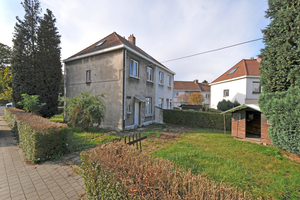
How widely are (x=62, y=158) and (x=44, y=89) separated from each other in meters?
10.5

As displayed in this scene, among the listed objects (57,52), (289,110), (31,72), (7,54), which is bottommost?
(289,110)

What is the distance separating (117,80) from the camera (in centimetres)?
959

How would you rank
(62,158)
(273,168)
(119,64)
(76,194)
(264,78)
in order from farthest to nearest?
(119,64) < (264,78) < (62,158) < (273,168) < (76,194)

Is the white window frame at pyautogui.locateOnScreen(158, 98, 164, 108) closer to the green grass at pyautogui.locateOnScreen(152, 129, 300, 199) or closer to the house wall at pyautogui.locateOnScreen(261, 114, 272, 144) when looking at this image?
the green grass at pyautogui.locateOnScreen(152, 129, 300, 199)

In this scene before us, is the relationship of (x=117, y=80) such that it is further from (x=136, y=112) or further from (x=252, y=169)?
(x=252, y=169)

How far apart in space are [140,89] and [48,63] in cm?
949

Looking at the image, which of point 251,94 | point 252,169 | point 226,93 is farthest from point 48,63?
point 251,94

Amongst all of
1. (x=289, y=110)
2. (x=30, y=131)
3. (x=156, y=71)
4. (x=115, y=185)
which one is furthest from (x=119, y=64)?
(x=289, y=110)

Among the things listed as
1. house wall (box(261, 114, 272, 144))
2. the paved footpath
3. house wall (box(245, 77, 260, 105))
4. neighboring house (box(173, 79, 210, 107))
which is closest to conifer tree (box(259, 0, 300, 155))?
house wall (box(261, 114, 272, 144))

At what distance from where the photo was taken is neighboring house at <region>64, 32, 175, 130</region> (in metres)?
9.45

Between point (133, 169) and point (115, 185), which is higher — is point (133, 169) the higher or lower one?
the higher one

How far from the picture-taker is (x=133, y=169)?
1.95 meters

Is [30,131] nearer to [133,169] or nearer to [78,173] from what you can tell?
[78,173]

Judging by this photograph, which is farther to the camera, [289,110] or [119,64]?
[119,64]
